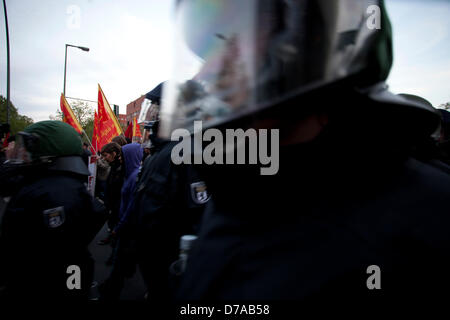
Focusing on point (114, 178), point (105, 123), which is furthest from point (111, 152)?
point (105, 123)

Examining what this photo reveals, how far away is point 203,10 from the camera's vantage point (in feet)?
Answer: 3.27

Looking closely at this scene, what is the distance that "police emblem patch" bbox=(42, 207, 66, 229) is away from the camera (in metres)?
1.91

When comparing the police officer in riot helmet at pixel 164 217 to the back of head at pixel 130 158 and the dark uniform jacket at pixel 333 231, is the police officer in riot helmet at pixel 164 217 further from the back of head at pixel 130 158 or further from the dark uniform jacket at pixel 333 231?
the back of head at pixel 130 158

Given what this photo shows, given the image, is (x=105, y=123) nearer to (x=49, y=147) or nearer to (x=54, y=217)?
(x=49, y=147)

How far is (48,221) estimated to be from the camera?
191 cm

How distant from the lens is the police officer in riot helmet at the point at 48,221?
1.88 m

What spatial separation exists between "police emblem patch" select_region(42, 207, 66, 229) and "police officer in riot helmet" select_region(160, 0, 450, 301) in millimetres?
1681

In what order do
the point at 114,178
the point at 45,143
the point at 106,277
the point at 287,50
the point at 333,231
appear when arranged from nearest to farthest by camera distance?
the point at 333,231 → the point at 287,50 → the point at 45,143 → the point at 106,277 → the point at 114,178

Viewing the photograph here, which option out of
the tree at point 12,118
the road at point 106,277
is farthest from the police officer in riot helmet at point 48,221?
the tree at point 12,118

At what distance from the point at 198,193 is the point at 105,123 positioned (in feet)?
19.0

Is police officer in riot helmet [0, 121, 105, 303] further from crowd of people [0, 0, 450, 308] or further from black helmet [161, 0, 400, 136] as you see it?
black helmet [161, 0, 400, 136]

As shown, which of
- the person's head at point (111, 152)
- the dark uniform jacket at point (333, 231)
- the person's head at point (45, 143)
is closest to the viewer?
the dark uniform jacket at point (333, 231)

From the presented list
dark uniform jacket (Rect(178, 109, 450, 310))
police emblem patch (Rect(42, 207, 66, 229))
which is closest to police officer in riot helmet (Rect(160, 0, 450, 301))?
dark uniform jacket (Rect(178, 109, 450, 310))
